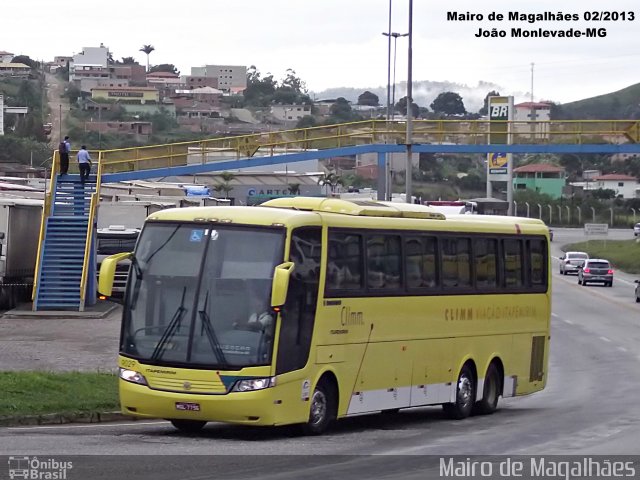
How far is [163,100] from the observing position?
561ft

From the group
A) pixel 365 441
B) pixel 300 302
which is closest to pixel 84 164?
pixel 300 302

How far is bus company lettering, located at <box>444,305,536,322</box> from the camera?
20578mm

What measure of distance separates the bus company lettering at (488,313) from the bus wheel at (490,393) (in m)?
0.91

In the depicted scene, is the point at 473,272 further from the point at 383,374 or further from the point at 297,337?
the point at 297,337

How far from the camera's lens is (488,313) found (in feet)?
71.6

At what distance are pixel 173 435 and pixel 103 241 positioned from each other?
29.9 m

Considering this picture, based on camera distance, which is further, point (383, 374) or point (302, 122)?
point (302, 122)

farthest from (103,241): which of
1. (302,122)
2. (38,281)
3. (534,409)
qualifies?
(302,122)

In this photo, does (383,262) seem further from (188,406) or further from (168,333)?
(188,406)

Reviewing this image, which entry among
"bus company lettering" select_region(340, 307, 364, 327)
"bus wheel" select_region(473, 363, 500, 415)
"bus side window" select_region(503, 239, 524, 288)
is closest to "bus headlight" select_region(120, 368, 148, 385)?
"bus company lettering" select_region(340, 307, 364, 327)

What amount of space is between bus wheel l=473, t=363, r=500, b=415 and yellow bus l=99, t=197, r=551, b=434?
1.15 metres

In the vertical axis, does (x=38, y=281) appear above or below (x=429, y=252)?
below

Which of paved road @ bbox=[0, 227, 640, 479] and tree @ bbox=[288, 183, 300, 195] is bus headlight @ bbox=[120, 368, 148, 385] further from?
tree @ bbox=[288, 183, 300, 195]

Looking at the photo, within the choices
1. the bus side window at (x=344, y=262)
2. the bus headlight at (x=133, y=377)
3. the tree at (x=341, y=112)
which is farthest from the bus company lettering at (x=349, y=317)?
the tree at (x=341, y=112)
